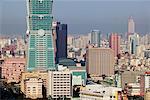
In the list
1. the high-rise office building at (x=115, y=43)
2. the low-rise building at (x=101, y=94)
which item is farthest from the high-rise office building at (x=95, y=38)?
the low-rise building at (x=101, y=94)

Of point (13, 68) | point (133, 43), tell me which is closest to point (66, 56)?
point (133, 43)

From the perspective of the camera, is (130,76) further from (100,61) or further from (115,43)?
(115,43)

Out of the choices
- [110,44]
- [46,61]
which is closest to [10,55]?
[46,61]

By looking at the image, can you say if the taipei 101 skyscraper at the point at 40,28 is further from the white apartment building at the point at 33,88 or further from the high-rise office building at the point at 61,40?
the white apartment building at the point at 33,88

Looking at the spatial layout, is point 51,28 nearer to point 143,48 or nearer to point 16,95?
point 143,48

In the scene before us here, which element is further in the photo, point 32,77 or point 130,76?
point 130,76

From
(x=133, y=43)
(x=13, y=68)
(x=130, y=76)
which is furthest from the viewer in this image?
(x=133, y=43)
